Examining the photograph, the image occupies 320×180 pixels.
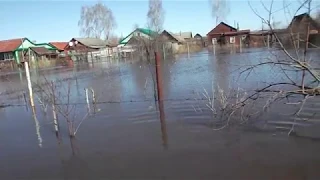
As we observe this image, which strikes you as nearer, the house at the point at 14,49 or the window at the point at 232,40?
the house at the point at 14,49

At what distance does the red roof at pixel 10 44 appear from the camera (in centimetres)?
5454

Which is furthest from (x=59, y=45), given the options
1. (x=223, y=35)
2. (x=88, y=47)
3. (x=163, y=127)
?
(x=163, y=127)

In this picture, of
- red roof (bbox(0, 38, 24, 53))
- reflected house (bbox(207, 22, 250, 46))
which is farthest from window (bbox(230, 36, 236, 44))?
red roof (bbox(0, 38, 24, 53))

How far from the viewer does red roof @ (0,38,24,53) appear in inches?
2147

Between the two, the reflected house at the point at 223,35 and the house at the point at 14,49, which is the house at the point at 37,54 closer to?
the house at the point at 14,49

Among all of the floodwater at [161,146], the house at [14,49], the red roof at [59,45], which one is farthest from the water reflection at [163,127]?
the red roof at [59,45]

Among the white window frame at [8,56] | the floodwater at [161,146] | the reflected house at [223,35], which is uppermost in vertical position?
the reflected house at [223,35]

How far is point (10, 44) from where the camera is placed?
184 feet

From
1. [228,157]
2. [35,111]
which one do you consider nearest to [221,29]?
[35,111]

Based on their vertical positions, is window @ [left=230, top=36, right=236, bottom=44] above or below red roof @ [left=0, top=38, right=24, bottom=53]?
below

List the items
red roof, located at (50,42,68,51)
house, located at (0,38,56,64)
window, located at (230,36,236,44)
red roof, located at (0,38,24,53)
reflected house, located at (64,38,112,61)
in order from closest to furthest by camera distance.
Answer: house, located at (0,38,56,64) → red roof, located at (0,38,24,53) → reflected house, located at (64,38,112,61) → window, located at (230,36,236,44) → red roof, located at (50,42,68,51)

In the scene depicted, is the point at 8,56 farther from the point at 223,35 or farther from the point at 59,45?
the point at 223,35

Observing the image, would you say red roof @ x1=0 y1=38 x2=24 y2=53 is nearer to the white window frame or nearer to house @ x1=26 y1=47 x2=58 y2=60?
the white window frame

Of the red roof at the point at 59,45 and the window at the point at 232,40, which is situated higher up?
the red roof at the point at 59,45
